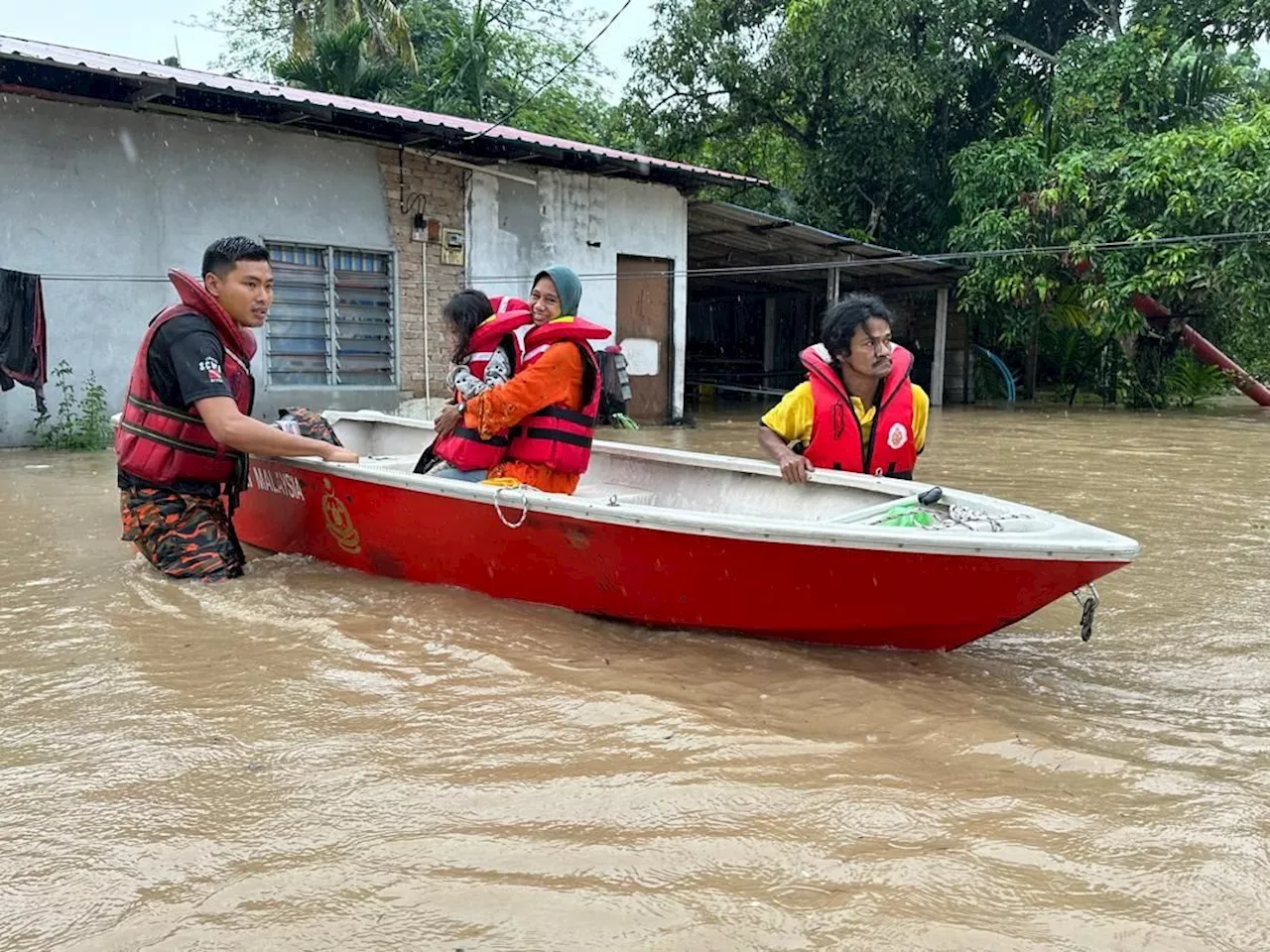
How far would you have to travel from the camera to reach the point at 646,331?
12242 millimetres

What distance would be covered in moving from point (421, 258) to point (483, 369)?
21.1 ft

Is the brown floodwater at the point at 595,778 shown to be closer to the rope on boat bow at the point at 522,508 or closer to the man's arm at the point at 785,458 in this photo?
the rope on boat bow at the point at 522,508

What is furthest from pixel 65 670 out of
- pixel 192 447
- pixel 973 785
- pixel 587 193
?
pixel 587 193

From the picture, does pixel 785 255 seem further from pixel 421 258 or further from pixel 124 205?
pixel 124 205

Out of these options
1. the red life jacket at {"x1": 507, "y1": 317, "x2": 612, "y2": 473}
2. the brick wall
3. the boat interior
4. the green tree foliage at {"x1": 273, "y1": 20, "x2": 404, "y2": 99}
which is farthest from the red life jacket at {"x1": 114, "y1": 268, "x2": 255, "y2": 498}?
the green tree foliage at {"x1": 273, "y1": 20, "x2": 404, "y2": 99}

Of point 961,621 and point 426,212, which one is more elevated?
point 426,212

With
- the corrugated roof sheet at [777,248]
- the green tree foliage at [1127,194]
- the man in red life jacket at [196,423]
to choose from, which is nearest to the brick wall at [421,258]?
the corrugated roof sheet at [777,248]

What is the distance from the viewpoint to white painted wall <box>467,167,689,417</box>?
10609 mm

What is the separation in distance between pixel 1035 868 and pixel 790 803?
539mm

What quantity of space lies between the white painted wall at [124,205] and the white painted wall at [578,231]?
1.70m

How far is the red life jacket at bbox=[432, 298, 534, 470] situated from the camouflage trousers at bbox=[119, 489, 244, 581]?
1.00 metres

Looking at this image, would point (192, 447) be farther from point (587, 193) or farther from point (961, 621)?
point (587, 193)

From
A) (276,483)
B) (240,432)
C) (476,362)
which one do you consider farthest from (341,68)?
(240,432)

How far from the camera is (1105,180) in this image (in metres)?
13.8
